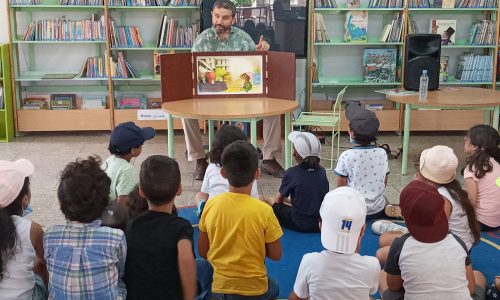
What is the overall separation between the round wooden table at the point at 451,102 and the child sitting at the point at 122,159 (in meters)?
2.61

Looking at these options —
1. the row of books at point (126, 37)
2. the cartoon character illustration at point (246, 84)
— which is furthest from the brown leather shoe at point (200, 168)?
the row of books at point (126, 37)

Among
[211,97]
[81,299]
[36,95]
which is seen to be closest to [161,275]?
[81,299]

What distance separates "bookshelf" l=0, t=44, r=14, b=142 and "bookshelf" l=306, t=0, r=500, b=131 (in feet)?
10.8

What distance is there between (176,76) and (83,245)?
2.81m

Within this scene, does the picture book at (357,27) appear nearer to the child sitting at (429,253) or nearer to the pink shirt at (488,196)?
the pink shirt at (488,196)

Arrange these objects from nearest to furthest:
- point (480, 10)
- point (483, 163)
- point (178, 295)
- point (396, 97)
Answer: point (178, 295) → point (483, 163) → point (396, 97) → point (480, 10)

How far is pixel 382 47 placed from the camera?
7016 millimetres

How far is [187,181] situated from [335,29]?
300cm

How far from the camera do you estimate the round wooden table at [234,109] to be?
13.7ft

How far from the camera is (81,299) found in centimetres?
206

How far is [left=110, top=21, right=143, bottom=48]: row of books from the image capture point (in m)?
6.59

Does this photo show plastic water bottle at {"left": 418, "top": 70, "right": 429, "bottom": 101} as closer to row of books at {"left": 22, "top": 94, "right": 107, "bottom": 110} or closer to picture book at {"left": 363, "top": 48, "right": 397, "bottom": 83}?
picture book at {"left": 363, "top": 48, "right": 397, "bottom": 83}

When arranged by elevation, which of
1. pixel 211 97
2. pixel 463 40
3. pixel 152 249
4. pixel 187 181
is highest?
pixel 463 40

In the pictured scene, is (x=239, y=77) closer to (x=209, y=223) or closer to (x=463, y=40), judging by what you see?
(x=209, y=223)
